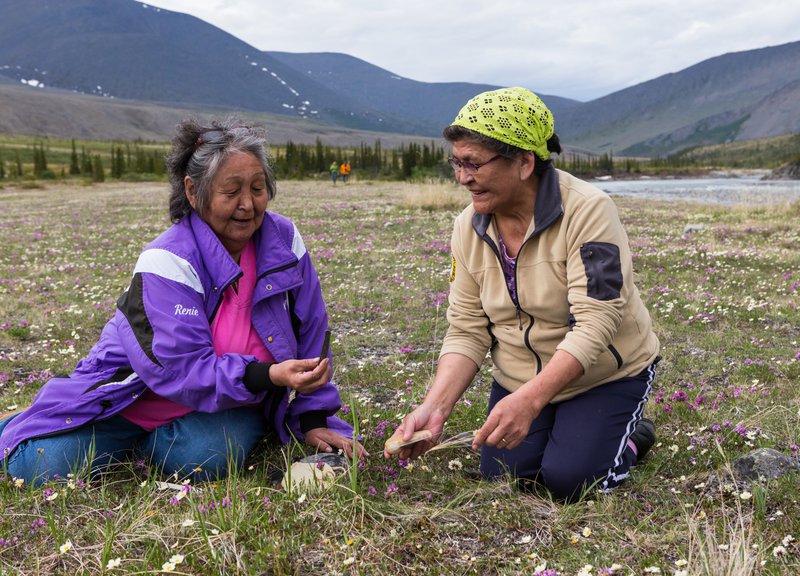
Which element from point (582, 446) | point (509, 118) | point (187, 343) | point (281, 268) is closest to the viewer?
point (509, 118)

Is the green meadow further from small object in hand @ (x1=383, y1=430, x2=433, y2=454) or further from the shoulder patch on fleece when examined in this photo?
the shoulder patch on fleece

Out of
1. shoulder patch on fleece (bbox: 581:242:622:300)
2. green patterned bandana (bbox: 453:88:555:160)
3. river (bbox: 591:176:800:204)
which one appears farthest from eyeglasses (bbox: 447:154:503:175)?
river (bbox: 591:176:800:204)

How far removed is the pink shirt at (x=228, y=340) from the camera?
14.2ft

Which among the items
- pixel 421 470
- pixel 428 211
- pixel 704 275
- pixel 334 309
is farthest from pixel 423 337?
pixel 428 211

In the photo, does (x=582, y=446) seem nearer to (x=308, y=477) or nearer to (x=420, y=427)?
(x=420, y=427)

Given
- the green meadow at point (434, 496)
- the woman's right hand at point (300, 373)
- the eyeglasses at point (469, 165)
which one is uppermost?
the eyeglasses at point (469, 165)

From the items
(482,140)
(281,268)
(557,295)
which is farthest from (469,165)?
(281,268)

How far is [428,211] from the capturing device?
25.1m

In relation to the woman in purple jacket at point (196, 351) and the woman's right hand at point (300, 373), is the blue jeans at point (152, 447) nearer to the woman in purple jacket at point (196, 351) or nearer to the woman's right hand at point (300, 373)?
the woman in purple jacket at point (196, 351)

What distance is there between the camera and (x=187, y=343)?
12.9 ft

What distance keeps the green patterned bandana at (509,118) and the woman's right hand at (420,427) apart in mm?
1649

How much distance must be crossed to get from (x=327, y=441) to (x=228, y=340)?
39.0 inches

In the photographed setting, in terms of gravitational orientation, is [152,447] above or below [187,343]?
below

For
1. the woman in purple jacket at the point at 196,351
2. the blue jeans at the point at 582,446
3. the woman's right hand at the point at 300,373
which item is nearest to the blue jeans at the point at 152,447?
the woman in purple jacket at the point at 196,351
